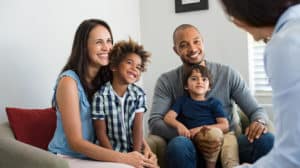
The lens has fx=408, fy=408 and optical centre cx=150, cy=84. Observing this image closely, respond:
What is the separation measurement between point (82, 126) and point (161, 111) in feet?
1.97

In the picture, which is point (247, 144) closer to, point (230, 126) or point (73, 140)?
point (230, 126)

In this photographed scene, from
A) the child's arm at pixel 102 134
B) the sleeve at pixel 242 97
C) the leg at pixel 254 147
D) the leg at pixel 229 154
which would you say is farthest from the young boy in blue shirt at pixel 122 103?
the sleeve at pixel 242 97

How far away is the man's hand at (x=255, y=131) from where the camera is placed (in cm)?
217

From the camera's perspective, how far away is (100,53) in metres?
2.00

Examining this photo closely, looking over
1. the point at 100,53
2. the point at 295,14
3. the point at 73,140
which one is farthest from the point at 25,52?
the point at 295,14

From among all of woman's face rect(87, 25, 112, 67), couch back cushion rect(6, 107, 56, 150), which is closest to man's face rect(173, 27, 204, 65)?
woman's face rect(87, 25, 112, 67)

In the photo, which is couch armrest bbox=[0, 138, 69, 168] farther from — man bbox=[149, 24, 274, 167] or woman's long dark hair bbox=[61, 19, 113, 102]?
man bbox=[149, 24, 274, 167]

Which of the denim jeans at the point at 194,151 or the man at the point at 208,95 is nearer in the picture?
the denim jeans at the point at 194,151

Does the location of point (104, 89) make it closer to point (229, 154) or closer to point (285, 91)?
point (229, 154)

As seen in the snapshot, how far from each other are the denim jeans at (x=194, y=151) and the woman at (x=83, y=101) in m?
0.13

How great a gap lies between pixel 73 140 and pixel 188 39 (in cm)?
100

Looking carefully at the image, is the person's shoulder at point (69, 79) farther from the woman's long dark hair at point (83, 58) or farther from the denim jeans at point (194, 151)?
the denim jeans at point (194, 151)

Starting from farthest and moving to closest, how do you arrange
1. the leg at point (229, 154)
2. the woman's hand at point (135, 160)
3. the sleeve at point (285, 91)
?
the leg at point (229, 154), the woman's hand at point (135, 160), the sleeve at point (285, 91)

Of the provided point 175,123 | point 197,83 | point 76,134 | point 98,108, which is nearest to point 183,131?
point 175,123
